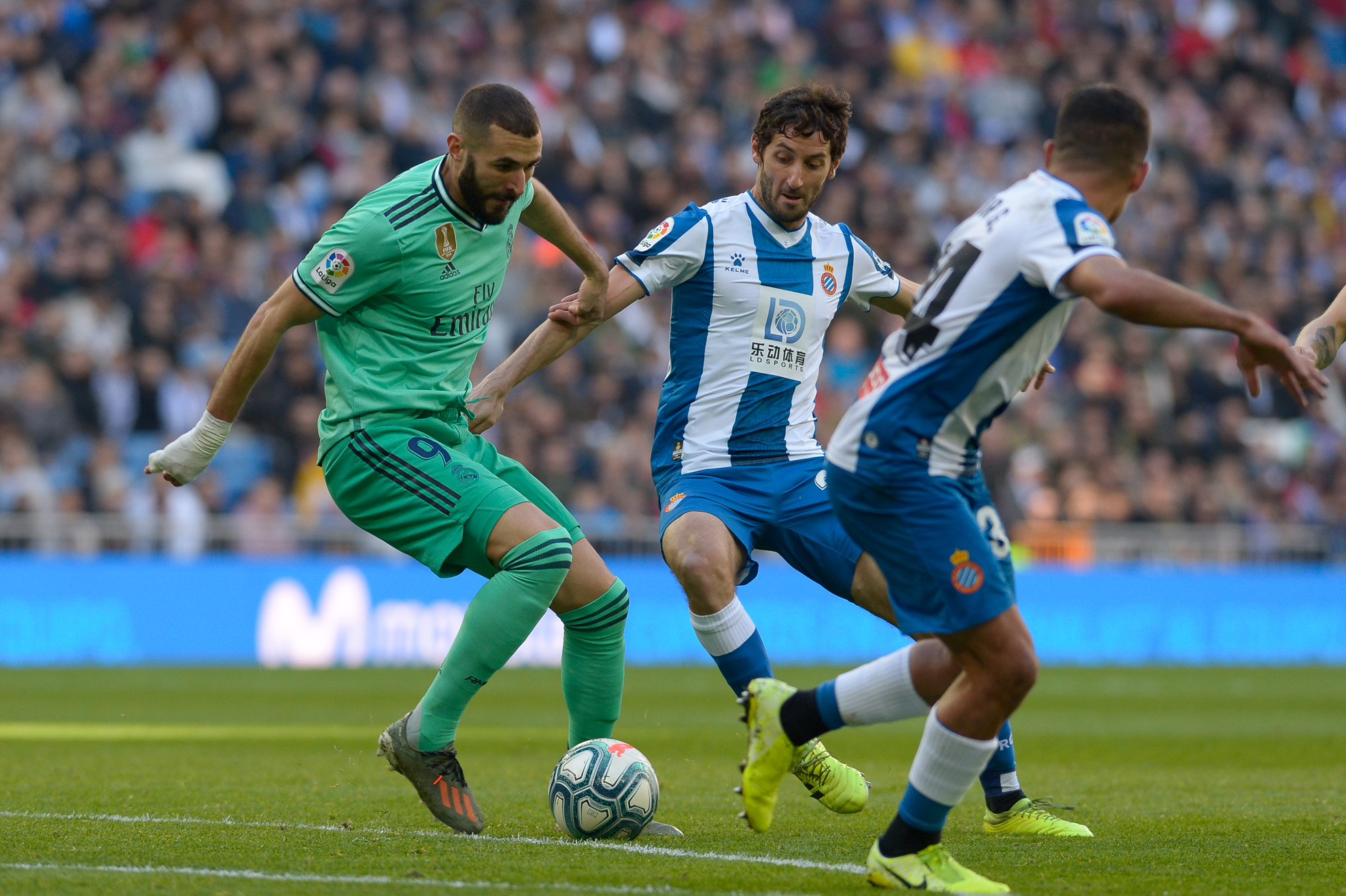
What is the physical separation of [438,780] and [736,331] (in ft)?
6.91

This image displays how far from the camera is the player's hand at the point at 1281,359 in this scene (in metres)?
4.12

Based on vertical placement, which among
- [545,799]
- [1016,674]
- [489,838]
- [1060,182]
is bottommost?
[545,799]

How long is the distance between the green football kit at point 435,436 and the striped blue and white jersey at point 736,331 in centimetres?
64

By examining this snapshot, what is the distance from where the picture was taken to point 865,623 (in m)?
16.7

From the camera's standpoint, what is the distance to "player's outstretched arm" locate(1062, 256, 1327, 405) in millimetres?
4102

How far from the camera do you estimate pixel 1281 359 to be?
412 cm

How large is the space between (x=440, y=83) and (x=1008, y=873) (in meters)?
15.9

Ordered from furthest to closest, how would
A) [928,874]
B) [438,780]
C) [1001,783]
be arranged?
[1001,783] < [438,780] < [928,874]

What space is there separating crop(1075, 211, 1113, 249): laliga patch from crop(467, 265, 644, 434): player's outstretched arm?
7.29 ft

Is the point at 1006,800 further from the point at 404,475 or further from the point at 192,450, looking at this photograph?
the point at 192,450

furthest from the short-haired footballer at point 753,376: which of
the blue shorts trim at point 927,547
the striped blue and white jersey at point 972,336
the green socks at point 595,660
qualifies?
the striped blue and white jersey at point 972,336

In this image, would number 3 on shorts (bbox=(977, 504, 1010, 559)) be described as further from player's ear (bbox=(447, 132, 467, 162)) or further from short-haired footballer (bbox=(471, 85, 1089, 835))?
player's ear (bbox=(447, 132, 467, 162))

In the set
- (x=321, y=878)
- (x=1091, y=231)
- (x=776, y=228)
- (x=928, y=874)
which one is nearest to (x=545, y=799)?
(x=321, y=878)

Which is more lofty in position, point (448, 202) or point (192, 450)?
point (448, 202)
